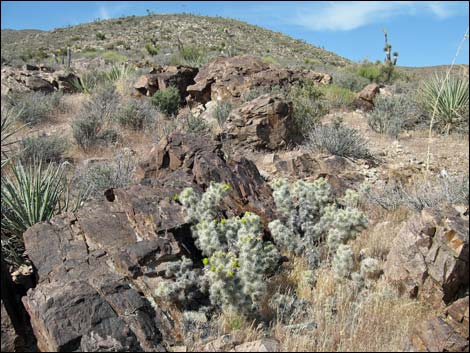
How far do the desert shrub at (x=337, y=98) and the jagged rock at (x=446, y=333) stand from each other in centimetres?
942

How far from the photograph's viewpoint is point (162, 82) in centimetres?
1346

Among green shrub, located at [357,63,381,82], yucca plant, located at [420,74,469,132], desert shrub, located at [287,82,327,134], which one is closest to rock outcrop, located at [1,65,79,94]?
desert shrub, located at [287,82,327,134]

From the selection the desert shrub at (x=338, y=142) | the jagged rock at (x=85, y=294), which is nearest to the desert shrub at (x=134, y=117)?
the desert shrub at (x=338, y=142)

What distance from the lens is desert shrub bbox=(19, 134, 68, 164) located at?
8625 millimetres

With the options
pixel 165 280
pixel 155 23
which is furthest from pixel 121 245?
pixel 155 23

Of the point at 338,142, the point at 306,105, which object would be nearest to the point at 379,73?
the point at 306,105

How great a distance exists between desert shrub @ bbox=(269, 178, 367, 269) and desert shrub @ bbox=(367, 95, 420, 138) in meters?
5.47

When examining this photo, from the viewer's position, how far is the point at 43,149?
8.69 m

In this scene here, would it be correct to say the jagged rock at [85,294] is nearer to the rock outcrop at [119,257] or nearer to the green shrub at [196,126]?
the rock outcrop at [119,257]

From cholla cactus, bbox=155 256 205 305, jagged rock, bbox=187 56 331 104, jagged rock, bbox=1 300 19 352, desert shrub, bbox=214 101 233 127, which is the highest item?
jagged rock, bbox=187 56 331 104

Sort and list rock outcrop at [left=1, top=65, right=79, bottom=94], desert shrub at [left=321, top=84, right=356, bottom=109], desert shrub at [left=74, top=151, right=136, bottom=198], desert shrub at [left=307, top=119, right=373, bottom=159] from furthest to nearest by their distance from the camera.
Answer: rock outcrop at [left=1, top=65, right=79, bottom=94]
desert shrub at [left=321, top=84, right=356, bottom=109]
desert shrub at [left=307, top=119, right=373, bottom=159]
desert shrub at [left=74, top=151, right=136, bottom=198]

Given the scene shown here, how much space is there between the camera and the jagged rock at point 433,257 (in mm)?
3387

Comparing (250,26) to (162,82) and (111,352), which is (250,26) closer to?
(162,82)

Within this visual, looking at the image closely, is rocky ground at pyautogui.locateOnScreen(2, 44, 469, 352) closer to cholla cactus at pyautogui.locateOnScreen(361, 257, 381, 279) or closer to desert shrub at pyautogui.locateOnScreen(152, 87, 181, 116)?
cholla cactus at pyautogui.locateOnScreen(361, 257, 381, 279)
